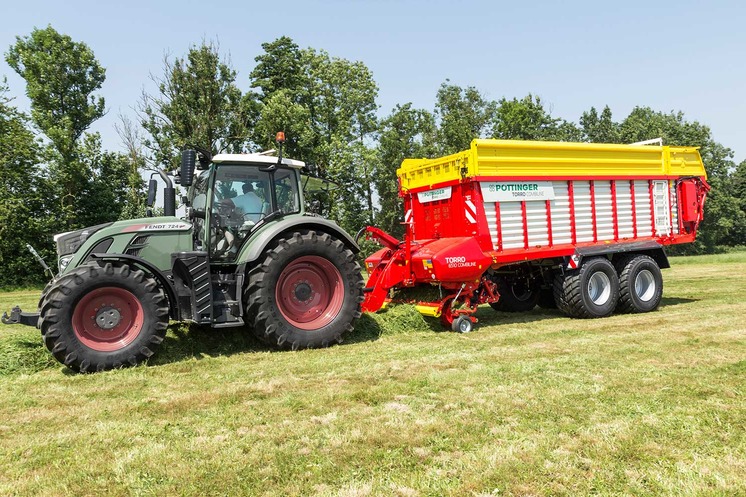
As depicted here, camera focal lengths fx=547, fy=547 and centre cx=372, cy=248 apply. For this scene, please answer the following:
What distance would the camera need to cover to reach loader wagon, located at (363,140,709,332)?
324 inches

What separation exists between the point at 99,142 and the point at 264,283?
2326 cm

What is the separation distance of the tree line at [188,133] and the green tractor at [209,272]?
36.2 ft

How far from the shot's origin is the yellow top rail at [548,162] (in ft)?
27.3

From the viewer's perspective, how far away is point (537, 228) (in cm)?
888

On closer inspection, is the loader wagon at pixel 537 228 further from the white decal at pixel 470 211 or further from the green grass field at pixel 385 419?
the green grass field at pixel 385 419

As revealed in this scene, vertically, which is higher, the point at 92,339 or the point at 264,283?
the point at 264,283

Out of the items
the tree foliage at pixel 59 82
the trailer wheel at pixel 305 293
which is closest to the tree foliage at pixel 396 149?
the tree foliage at pixel 59 82

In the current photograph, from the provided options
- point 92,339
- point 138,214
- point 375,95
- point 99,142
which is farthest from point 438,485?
point 375,95

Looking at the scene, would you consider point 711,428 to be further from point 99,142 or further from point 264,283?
point 99,142

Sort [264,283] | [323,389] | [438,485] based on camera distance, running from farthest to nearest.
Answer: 1. [264,283]
2. [323,389]
3. [438,485]

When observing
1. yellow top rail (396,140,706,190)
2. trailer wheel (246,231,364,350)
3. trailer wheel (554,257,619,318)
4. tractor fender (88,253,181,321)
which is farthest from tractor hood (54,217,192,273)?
trailer wheel (554,257,619,318)

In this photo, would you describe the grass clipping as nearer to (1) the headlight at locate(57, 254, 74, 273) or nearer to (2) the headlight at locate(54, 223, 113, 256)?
(2) the headlight at locate(54, 223, 113, 256)

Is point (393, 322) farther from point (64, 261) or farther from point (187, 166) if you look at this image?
point (64, 261)

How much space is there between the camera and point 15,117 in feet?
80.2
